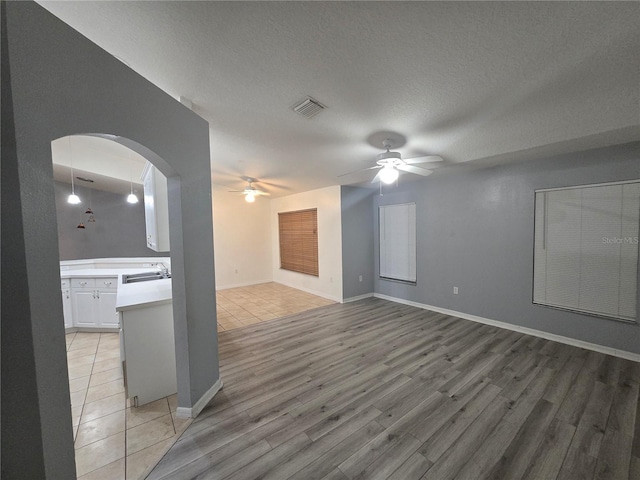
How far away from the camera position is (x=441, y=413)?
209cm

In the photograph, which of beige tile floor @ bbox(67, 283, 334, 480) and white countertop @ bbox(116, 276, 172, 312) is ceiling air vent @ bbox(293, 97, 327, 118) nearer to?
white countertop @ bbox(116, 276, 172, 312)

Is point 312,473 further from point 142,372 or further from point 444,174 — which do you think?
point 444,174

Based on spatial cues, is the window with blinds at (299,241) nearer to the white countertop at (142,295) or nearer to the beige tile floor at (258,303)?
the beige tile floor at (258,303)

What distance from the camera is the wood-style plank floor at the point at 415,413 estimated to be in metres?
1.64

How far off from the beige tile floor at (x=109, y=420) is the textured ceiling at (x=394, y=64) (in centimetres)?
271

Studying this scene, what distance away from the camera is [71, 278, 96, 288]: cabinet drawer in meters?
3.79

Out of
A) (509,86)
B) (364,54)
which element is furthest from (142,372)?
(509,86)

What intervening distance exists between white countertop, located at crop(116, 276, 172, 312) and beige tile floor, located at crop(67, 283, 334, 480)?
3.05 feet

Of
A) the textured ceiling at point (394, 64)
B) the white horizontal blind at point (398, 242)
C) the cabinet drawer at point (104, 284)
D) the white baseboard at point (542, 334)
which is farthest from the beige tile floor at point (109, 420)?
the white horizontal blind at point (398, 242)

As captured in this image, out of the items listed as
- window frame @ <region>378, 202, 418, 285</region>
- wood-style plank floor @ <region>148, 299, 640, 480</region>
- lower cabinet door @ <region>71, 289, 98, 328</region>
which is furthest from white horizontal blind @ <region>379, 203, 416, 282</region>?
lower cabinet door @ <region>71, 289, 98, 328</region>

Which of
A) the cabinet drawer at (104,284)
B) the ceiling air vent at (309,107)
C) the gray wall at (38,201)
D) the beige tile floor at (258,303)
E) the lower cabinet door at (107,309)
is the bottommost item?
the beige tile floor at (258,303)

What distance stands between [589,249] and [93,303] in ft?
23.0

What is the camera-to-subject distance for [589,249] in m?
3.10

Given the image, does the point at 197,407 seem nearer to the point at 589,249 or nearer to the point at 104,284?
the point at 104,284
